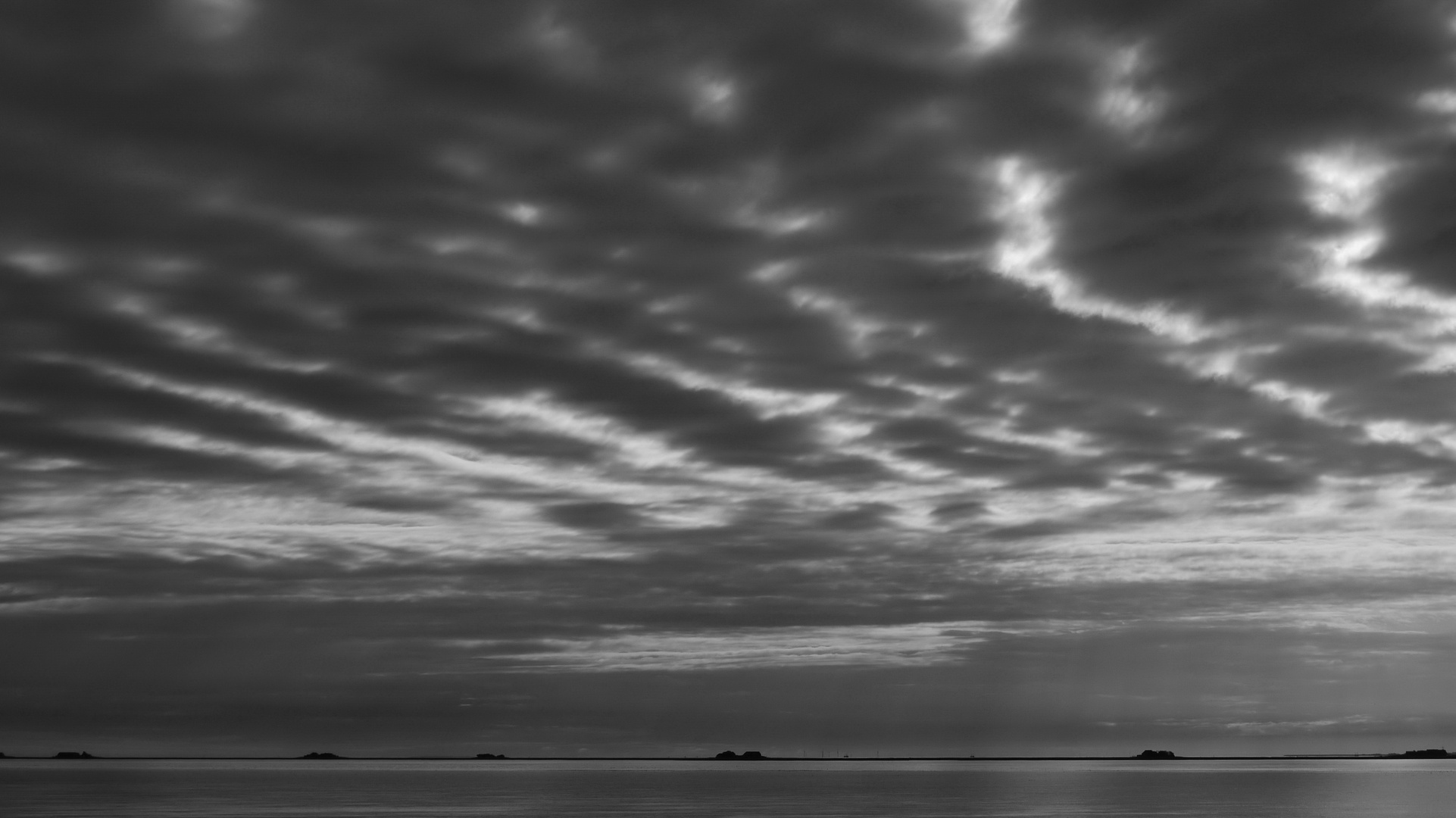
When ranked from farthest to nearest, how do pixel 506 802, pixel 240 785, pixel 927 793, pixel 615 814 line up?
1. pixel 240 785
2. pixel 927 793
3. pixel 506 802
4. pixel 615 814

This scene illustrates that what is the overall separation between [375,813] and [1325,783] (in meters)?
159

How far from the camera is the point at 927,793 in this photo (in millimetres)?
144500

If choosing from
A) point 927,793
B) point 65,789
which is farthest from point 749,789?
point 65,789

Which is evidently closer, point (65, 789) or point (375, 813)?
point (375, 813)

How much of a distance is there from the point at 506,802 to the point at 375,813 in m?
22.0

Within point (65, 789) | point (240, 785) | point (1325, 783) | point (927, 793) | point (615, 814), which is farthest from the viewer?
point (1325, 783)

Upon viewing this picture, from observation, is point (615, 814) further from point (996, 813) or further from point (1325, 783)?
point (1325, 783)

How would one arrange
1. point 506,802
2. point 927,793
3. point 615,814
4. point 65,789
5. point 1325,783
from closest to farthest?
point 615,814, point 506,802, point 927,793, point 65,789, point 1325,783

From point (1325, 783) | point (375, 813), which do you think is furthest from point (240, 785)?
point (1325, 783)

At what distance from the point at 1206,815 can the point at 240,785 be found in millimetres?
133884

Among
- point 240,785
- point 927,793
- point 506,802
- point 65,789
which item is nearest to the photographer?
point 506,802

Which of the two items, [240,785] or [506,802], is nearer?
[506,802]

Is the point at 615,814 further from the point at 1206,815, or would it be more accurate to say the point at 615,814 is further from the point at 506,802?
the point at 1206,815

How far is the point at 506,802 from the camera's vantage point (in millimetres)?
118812
